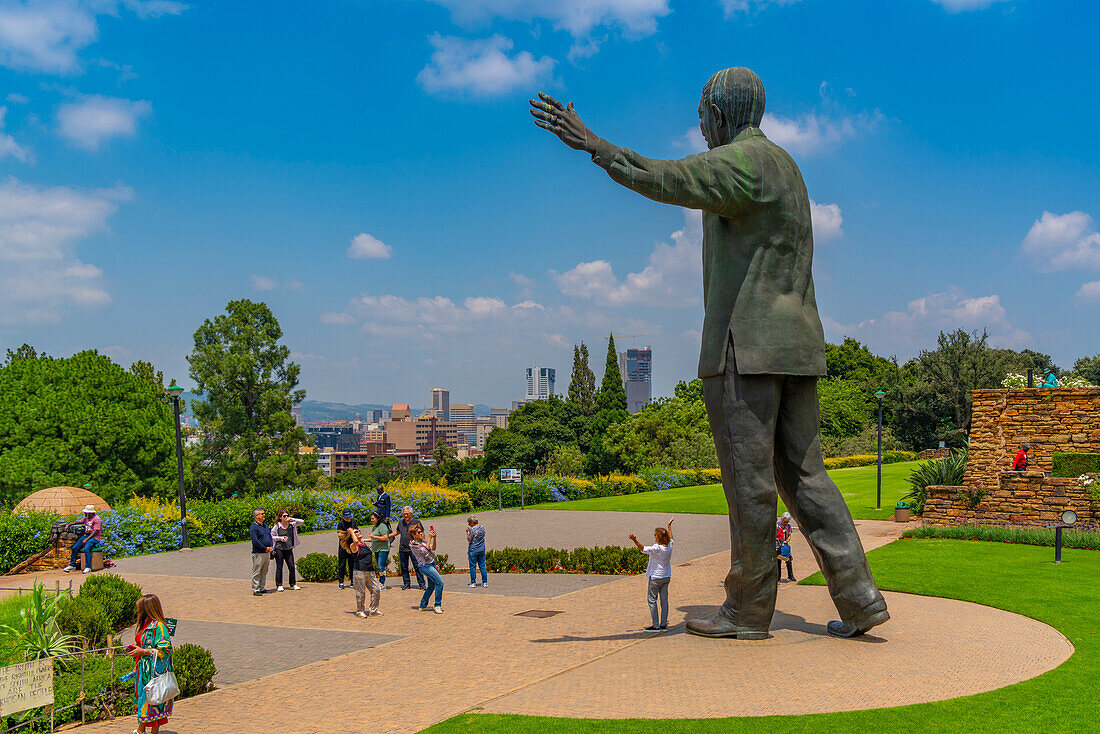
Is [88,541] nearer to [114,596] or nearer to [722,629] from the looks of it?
[114,596]

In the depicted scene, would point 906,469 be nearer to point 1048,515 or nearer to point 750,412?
point 1048,515

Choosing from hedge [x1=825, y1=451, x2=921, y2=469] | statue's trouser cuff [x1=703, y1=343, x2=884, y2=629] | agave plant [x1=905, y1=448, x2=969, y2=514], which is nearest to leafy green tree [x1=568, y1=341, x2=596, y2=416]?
hedge [x1=825, y1=451, x2=921, y2=469]

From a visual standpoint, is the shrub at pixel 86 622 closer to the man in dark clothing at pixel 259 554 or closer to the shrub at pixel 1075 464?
the man in dark clothing at pixel 259 554

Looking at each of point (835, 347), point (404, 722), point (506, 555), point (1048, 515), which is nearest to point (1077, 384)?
point (1048, 515)

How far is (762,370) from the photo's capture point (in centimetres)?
905

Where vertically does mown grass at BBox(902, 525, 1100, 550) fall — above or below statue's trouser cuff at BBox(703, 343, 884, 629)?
below

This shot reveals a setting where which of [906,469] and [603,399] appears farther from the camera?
[603,399]

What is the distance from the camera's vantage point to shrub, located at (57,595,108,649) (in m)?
11.0

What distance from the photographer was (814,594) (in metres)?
13.1

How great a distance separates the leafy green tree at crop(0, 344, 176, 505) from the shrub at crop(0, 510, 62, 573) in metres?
12.6

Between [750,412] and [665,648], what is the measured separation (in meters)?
2.98

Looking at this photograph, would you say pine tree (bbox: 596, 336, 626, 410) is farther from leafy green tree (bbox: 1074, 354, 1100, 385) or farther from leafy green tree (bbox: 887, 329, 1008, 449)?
leafy green tree (bbox: 1074, 354, 1100, 385)

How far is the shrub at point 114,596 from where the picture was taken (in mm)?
12391

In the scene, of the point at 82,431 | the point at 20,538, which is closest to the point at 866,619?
the point at 20,538
